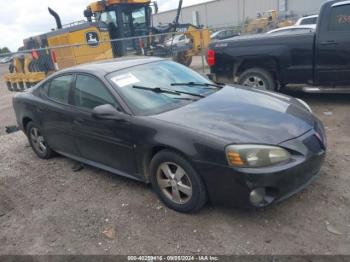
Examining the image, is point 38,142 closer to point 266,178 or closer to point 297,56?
point 266,178

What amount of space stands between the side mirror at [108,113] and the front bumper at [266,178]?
1.09 metres

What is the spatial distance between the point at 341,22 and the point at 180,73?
11.4ft

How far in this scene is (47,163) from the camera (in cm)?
527

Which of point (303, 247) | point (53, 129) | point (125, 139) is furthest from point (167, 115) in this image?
point (53, 129)

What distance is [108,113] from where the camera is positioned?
3.66 meters

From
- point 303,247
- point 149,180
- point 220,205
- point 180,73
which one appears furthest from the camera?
point 180,73

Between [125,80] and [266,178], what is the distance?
2.00 metres

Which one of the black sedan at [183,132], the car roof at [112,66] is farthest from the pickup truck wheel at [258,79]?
the car roof at [112,66]

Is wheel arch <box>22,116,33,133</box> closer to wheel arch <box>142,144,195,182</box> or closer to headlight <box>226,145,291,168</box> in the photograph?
wheel arch <box>142,144,195,182</box>

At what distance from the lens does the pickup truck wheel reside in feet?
22.1

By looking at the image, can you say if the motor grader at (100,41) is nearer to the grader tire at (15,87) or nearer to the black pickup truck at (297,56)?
the grader tire at (15,87)

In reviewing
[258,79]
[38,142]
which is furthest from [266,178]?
[258,79]

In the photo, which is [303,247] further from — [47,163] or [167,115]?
[47,163]

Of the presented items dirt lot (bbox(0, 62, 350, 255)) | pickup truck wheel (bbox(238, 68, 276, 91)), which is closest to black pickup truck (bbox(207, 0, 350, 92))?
pickup truck wheel (bbox(238, 68, 276, 91))
